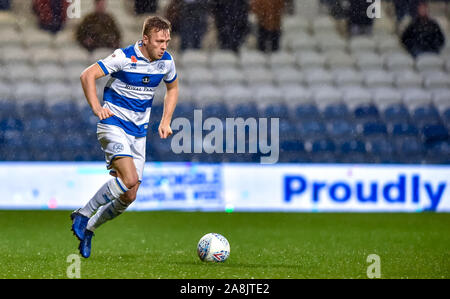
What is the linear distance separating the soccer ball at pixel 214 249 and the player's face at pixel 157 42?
1.30m

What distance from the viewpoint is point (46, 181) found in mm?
9289

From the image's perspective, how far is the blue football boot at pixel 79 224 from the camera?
568 cm

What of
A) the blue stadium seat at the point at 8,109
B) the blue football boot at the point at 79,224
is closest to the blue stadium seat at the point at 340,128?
the blue stadium seat at the point at 8,109

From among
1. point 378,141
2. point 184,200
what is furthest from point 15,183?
point 378,141

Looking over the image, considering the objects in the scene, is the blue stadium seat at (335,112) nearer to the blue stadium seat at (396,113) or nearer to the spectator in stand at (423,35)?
the blue stadium seat at (396,113)

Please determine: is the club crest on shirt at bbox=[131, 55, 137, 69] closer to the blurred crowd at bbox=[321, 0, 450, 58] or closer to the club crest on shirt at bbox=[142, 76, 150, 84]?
A: the club crest on shirt at bbox=[142, 76, 150, 84]

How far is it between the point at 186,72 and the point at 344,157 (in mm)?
2292

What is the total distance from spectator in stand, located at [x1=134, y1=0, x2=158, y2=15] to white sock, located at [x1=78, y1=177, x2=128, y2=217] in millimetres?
5040

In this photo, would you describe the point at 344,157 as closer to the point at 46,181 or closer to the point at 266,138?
the point at 266,138

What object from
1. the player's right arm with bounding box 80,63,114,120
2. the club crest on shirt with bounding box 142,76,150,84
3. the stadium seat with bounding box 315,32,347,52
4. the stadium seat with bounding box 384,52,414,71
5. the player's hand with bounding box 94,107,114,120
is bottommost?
the player's hand with bounding box 94,107,114,120

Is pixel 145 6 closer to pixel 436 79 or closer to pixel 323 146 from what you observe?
pixel 323 146

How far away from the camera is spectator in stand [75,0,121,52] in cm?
999

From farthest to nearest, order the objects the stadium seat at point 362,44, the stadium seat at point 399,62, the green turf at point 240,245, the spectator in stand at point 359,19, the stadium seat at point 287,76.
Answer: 1. the stadium seat at point 362,44
2. the stadium seat at point 399,62
3. the stadium seat at point 287,76
4. the spectator in stand at point 359,19
5. the green turf at point 240,245

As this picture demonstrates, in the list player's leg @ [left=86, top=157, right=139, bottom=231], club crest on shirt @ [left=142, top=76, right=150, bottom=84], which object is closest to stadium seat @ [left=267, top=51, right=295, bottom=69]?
club crest on shirt @ [left=142, top=76, right=150, bottom=84]
